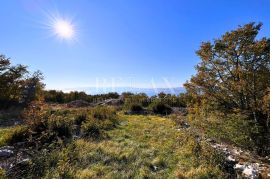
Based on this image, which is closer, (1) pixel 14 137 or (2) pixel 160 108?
(1) pixel 14 137

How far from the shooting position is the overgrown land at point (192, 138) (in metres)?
4.67

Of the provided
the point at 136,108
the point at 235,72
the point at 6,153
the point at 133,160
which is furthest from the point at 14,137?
the point at 136,108

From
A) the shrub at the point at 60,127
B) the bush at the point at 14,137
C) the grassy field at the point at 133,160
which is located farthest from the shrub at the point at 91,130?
the bush at the point at 14,137

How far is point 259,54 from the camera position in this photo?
7590mm

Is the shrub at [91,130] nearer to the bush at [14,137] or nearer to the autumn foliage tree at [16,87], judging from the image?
the bush at [14,137]

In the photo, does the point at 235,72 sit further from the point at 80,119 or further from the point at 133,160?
the point at 80,119

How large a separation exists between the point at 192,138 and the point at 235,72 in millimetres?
3106

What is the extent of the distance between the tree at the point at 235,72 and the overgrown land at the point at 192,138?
0.03 meters

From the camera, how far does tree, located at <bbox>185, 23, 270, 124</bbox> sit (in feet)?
23.5

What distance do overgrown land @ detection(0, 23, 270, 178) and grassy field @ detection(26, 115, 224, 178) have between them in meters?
0.02

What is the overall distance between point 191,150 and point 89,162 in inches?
112

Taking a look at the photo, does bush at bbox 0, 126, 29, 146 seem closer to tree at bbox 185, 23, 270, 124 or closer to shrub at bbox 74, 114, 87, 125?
shrub at bbox 74, 114, 87, 125

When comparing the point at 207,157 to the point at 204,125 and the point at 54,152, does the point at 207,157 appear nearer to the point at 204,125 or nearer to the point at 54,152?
the point at 204,125

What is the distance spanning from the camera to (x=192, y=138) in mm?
6691
